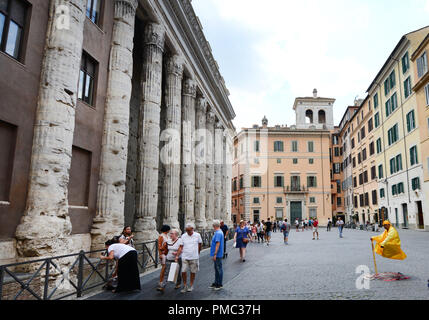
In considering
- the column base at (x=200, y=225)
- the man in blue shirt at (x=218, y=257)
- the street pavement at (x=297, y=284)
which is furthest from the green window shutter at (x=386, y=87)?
the man in blue shirt at (x=218, y=257)

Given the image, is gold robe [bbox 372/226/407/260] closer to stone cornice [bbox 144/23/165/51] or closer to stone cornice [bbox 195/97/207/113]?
stone cornice [bbox 144/23/165/51]

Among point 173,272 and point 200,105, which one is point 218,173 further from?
point 173,272

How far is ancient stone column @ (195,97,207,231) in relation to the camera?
22455 mm

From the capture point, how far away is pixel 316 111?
57844 millimetres

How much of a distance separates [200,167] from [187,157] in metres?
3.73

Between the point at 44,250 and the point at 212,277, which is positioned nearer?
the point at 44,250

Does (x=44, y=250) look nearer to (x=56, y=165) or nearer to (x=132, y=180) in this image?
(x=56, y=165)

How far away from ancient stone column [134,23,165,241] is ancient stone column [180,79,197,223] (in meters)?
5.59

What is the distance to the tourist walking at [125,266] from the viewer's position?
711 centimetres

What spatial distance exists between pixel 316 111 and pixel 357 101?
6.77 meters

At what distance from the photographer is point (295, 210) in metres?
48.8

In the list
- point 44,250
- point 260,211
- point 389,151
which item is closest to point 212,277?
point 44,250
